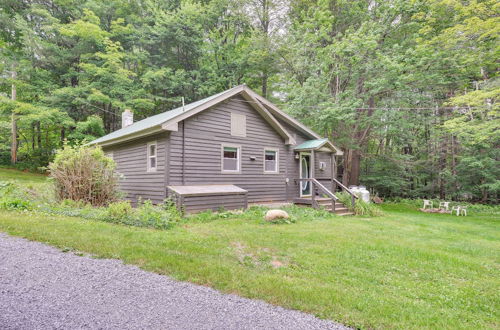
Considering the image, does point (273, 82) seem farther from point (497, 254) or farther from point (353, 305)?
point (353, 305)

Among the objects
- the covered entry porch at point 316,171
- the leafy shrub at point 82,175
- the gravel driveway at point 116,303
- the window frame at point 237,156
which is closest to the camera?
the gravel driveway at point 116,303

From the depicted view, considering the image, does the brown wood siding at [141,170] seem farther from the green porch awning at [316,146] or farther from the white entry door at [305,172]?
the white entry door at [305,172]

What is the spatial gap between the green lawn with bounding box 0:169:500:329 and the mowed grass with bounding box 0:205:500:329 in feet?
0.05

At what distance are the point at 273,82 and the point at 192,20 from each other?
825 cm

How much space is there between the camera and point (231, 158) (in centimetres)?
1062

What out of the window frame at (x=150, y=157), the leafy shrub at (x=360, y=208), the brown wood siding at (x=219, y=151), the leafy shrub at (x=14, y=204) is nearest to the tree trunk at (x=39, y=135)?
the window frame at (x=150, y=157)

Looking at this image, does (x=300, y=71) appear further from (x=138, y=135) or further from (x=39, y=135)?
(x=39, y=135)

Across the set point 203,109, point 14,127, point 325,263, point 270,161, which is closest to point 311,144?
point 270,161

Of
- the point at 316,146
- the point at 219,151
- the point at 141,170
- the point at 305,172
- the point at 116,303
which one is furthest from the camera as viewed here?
the point at 305,172

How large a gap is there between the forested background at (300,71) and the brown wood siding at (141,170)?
7483 mm

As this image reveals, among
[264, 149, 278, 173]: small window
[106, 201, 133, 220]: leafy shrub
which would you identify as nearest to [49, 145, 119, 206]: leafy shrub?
[106, 201, 133, 220]: leafy shrub

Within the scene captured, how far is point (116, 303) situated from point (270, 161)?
381 inches

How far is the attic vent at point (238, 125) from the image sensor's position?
10.7 meters

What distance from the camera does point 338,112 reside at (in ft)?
45.0
